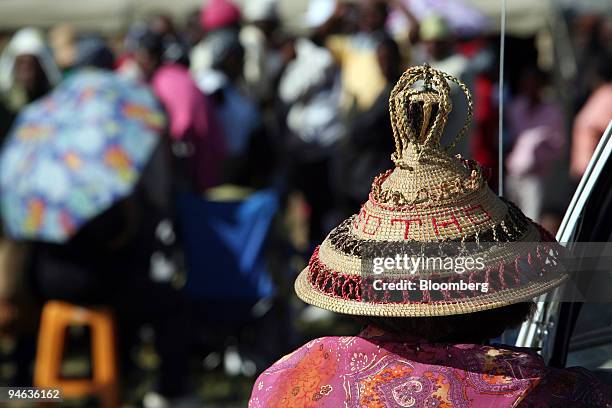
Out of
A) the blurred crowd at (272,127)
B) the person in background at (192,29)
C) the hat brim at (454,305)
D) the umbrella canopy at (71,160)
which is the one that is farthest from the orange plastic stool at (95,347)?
the person in background at (192,29)

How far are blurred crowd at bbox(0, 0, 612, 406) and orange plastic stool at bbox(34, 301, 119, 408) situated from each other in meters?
0.07

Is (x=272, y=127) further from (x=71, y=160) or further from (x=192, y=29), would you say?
(x=192, y=29)

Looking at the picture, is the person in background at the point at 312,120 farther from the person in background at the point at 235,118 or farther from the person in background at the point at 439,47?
the person in background at the point at 439,47

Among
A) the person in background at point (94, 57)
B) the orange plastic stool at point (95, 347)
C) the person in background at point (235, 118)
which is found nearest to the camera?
the orange plastic stool at point (95, 347)

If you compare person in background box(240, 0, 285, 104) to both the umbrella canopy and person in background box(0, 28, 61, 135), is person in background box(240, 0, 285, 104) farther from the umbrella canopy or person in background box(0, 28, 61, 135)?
the umbrella canopy

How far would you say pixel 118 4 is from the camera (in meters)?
9.32

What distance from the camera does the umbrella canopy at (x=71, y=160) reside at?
462 cm

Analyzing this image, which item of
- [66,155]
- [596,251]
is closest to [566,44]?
[66,155]

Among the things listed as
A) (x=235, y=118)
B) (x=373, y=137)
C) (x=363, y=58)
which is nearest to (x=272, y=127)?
(x=235, y=118)

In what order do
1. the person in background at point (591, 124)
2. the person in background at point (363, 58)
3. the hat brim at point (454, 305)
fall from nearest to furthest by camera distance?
1. the hat brim at point (454, 305)
2. the person in background at point (591, 124)
3. the person in background at point (363, 58)

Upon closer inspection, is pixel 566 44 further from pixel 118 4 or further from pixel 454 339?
pixel 454 339

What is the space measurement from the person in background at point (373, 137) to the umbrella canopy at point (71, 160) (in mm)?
1281

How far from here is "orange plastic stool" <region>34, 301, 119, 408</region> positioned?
4809 millimetres

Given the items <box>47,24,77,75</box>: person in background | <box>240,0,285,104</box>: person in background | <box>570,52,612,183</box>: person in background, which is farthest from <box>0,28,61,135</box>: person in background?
<box>570,52,612,183</box>: person in background
